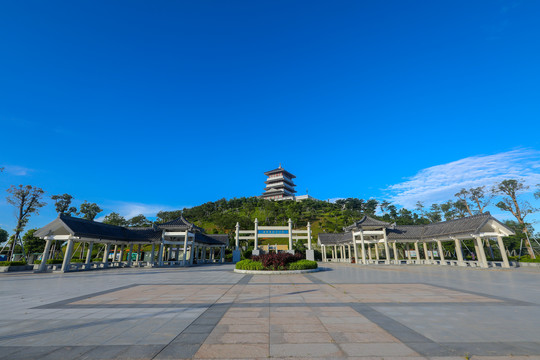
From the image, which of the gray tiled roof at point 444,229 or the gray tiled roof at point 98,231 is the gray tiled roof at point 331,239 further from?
the gray tiled roof at point 98,231

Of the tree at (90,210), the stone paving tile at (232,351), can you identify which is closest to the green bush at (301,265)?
the stone paving tile at (232,351)

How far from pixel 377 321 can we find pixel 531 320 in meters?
3.34

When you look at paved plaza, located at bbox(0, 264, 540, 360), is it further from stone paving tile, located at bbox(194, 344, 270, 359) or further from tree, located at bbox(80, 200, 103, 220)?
tree, located at bbox(80, 200, 103, 220)

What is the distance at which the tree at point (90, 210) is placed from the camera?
38.7 m

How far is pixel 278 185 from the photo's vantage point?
9206 centimetres

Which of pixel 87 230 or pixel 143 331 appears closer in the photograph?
pixel 143 331

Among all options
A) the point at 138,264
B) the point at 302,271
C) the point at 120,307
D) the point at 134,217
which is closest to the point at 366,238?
the point at 302,271

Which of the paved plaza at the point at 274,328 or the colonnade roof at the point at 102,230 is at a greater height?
the colonnade roof at the point at 102,230

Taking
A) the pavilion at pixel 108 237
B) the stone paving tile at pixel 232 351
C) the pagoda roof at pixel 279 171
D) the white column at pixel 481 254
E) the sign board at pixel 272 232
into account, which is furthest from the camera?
the pagoda roof at pixel 279 171

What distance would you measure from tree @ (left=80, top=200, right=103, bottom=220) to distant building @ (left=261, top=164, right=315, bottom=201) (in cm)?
5820

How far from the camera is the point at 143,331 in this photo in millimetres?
4566

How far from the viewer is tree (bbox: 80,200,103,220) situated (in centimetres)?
3869

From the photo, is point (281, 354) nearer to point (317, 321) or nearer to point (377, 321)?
point (317, 321)

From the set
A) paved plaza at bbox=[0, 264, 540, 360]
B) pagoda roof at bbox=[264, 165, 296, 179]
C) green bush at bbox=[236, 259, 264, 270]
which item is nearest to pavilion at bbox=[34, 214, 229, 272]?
green bush at bbox=[236, 259, 264, 270]
